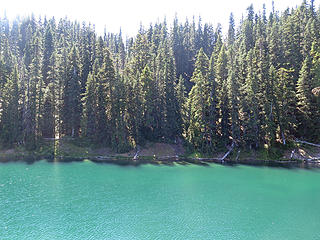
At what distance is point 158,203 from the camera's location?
28.5 meters

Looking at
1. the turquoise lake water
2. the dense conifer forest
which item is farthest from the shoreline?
the turquoise lake water

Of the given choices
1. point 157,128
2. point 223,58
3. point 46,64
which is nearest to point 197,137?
point 157,128

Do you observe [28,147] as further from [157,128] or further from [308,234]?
[308,234]

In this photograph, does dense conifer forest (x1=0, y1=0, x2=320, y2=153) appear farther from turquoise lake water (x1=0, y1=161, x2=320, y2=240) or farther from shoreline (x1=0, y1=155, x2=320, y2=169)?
turquoise lake water (x1=0, y1=161, x2=320, y2=240)

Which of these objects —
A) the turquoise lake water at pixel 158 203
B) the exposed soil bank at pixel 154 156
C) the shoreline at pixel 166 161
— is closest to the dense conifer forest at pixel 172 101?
the exposed soil bank at pixel 154 156

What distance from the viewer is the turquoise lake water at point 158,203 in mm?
21734

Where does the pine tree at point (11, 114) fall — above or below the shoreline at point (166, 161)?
above

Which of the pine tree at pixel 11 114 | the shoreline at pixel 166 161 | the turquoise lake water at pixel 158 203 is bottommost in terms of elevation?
the turquoise lake water at pixel 158 203

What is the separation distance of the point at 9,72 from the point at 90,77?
2150 centimetres

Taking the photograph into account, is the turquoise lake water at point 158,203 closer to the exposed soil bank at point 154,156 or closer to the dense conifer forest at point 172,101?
the exposed soil bank at point 154,156

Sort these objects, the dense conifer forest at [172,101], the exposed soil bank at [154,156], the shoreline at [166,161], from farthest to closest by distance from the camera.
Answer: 1. the dense conifer forest at [172,101]
2. the exposed soil bank at [154,156]
3. the shoreline at [166,161]

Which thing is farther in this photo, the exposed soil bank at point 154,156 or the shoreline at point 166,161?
the exposed soil bank at point 154,156

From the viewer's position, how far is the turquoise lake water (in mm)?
21734

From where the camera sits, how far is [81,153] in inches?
2125
